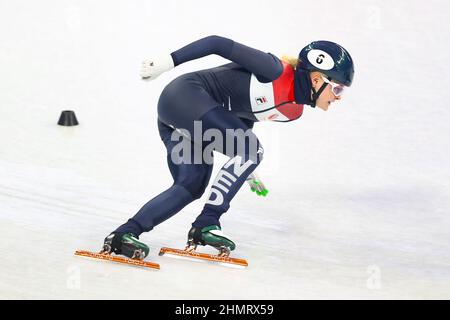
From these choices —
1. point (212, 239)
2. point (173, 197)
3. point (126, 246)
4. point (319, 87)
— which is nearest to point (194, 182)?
point (173, 197)

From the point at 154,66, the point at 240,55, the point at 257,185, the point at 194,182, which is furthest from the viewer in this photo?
the point at 257,185

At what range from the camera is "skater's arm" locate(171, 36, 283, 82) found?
815 cm

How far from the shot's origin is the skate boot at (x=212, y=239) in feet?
26.6

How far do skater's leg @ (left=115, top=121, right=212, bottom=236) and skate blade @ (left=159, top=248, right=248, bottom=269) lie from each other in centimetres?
22

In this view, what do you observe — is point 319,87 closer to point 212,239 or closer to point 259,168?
point 212,239

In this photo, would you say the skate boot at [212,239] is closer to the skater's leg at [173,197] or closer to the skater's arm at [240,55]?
the skater's leg at [173,197]

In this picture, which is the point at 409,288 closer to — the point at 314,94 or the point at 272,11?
the point at 314,94

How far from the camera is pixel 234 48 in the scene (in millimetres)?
8211

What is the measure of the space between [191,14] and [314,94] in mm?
5319

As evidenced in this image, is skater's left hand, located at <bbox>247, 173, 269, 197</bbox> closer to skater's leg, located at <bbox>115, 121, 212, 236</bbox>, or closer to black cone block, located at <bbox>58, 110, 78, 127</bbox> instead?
skater's leg, located at <bbox>115, 121, 212, 236</bbox>

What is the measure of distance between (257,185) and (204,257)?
3.42ft

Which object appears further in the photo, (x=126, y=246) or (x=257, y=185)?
(x=257, y=185)

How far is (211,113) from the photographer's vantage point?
26.9 feet

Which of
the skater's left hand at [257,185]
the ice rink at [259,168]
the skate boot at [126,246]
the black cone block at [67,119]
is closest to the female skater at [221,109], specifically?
the skate boot at [126,246]
